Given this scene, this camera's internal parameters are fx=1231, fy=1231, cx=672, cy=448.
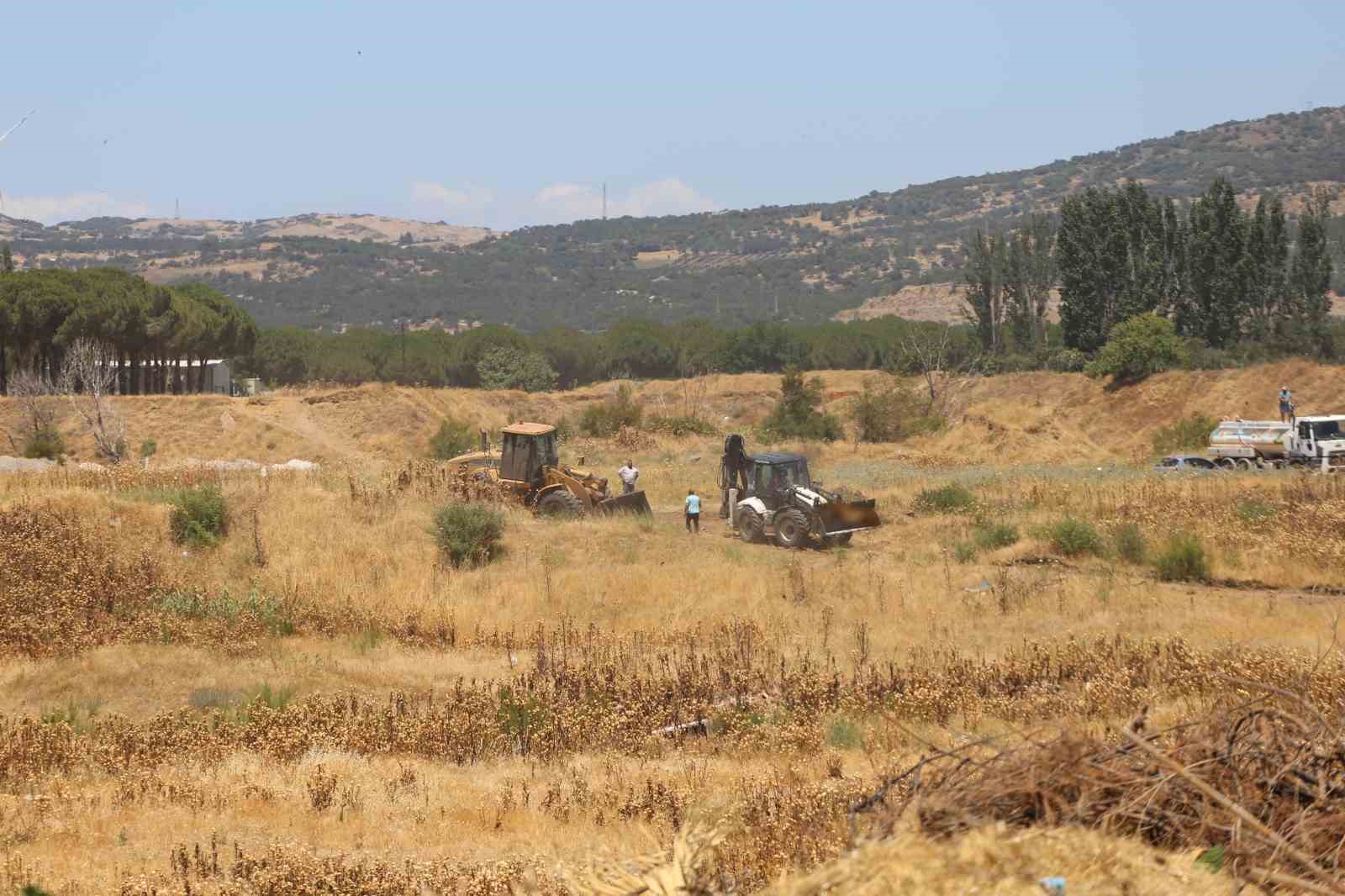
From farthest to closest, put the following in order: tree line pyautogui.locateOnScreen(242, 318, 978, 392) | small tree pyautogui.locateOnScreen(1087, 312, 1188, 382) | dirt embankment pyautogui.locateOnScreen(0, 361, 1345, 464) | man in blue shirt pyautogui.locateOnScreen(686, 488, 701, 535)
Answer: tree line pyautogui.locateOnScreen(242, 318, 978, 392) < small tree pyautogui.locateOnScreen(1087, 312, 1188, 382) < dirt embankment pyautogui.locateOnScreen(0, 361, 1345, 464) < man in blue shirt pyautogui.locateOnScreen(686, 488, 701, 535)

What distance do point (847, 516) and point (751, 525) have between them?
1962mm

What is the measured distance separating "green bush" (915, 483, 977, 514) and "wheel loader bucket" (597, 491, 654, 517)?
240 inches

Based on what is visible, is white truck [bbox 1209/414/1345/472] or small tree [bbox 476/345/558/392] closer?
white truck [bbox 1209/414/1345/472]

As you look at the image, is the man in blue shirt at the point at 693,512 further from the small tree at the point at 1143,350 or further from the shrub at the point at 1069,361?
the shrub at the point at 1069,361

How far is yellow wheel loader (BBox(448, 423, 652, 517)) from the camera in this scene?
83.3 ft

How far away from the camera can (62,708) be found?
46.2 ft

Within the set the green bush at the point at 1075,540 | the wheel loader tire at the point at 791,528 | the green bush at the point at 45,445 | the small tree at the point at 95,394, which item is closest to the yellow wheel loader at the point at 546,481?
the wheel loader tire at the point at 791,528

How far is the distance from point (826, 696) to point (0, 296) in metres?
44.8

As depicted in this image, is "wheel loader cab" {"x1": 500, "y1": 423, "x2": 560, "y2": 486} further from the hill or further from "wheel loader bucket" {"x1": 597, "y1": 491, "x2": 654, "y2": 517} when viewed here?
the hill

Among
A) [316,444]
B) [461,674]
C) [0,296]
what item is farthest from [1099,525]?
[0,296]

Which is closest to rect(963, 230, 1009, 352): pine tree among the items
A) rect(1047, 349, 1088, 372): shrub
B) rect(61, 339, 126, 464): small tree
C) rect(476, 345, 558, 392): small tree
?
rect(1047, 349, 1088, 372): shrub

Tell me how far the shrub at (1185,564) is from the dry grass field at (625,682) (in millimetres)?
384

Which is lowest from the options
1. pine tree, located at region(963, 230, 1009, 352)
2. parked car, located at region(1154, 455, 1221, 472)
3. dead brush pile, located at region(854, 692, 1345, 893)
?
parked car, located at region(1154, 455, 1221, 472)

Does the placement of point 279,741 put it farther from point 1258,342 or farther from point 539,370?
point 539,370
